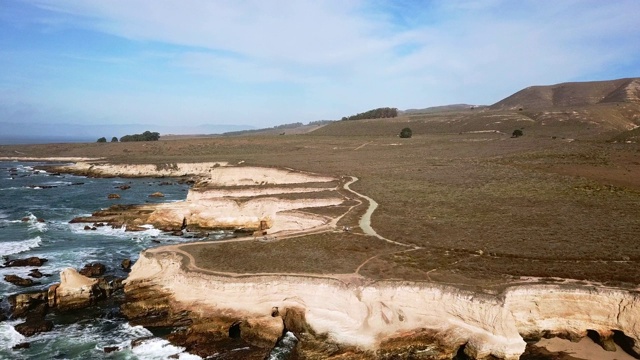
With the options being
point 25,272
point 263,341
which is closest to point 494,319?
point 263,341

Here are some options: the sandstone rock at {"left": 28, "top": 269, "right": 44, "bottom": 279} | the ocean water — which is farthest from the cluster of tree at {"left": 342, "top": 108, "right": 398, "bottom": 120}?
the sandstone rock at {"left": 28, "top": 269, "right": 44, "bottom": 279}

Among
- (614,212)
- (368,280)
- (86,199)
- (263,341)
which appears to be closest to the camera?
(263,341)

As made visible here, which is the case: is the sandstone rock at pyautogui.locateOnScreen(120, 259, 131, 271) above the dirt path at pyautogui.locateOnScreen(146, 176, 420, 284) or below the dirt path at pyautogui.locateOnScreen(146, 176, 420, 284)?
below

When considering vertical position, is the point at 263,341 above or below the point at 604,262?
below

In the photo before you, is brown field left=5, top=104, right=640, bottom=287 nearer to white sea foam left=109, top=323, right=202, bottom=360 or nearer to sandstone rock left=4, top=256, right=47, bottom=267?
white sea foam left=109, top=323, right=202, bottom=360

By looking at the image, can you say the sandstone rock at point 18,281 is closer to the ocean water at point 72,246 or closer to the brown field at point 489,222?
the ocean water at point 72,246

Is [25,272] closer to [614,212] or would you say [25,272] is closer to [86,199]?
[86,199]
